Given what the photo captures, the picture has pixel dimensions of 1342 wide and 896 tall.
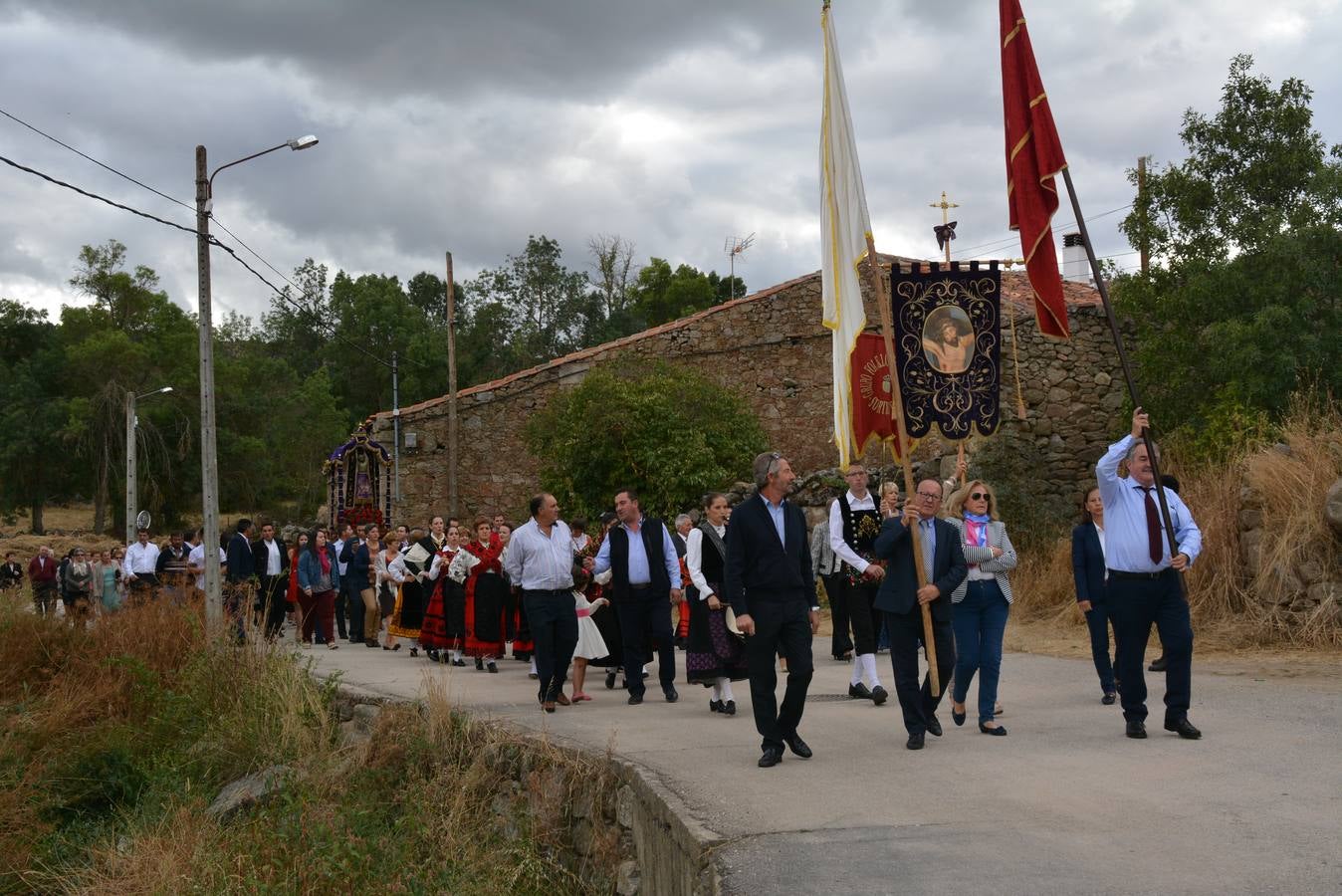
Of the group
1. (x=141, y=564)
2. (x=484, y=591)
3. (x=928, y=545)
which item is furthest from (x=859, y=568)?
(x=141, y=564)

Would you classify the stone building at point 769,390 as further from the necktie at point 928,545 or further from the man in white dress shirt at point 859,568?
the necktie at point 928,545

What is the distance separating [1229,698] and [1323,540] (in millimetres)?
3821

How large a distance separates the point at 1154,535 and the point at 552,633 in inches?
200

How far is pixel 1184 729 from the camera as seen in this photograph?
841 centimetres

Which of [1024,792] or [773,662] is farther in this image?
[773,662]

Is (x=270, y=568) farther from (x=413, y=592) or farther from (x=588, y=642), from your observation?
(x=588, y=642)

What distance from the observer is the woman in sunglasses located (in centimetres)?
914

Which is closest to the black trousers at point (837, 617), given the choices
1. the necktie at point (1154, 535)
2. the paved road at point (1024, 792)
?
the paved road at point (1024, 792)

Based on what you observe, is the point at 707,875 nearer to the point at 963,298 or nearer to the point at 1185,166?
the point at 963,298

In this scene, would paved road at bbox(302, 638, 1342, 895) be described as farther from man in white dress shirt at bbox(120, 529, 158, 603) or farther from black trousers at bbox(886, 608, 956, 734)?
man in white dress shirt at bbox(120, 529, 158, 603)

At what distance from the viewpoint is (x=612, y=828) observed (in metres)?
8.20

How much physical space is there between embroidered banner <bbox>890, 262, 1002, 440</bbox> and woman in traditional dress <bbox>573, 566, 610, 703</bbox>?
4310mm

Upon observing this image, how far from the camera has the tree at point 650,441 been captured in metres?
24.5

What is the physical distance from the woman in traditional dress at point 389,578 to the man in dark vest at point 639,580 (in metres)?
5.60
